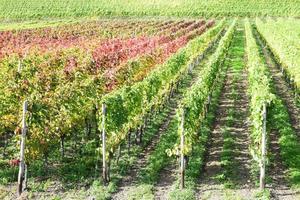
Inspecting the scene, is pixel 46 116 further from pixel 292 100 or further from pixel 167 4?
pixel 167 4

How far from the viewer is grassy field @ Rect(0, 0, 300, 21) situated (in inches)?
3898

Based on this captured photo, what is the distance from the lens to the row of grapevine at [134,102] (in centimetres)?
1884

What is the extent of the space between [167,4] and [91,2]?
16.1 metres

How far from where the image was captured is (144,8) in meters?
103

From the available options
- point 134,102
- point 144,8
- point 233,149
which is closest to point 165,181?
point 134,102

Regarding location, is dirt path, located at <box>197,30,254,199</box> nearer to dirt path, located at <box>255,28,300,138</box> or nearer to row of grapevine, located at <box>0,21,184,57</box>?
dirt path, located at <box>255,28,300,138</box>

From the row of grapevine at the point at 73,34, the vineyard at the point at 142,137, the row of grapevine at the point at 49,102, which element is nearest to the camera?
the vineyard at the point at 142,137

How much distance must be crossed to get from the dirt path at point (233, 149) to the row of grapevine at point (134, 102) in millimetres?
3155

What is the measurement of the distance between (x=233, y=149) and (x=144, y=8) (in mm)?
84199

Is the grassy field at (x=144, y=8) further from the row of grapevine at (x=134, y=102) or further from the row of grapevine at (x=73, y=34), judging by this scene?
the row of grapevine at (x=134, y=102)

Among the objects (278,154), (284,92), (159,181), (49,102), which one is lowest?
(159,181)

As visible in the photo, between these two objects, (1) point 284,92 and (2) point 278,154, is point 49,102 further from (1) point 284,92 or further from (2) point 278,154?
(1) point 284,92

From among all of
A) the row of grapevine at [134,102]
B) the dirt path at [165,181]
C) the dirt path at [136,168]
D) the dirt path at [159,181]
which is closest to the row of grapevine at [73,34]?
the row of grapevine at [134,102]

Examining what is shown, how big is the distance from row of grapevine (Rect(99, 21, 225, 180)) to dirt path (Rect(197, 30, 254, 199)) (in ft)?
10.3
